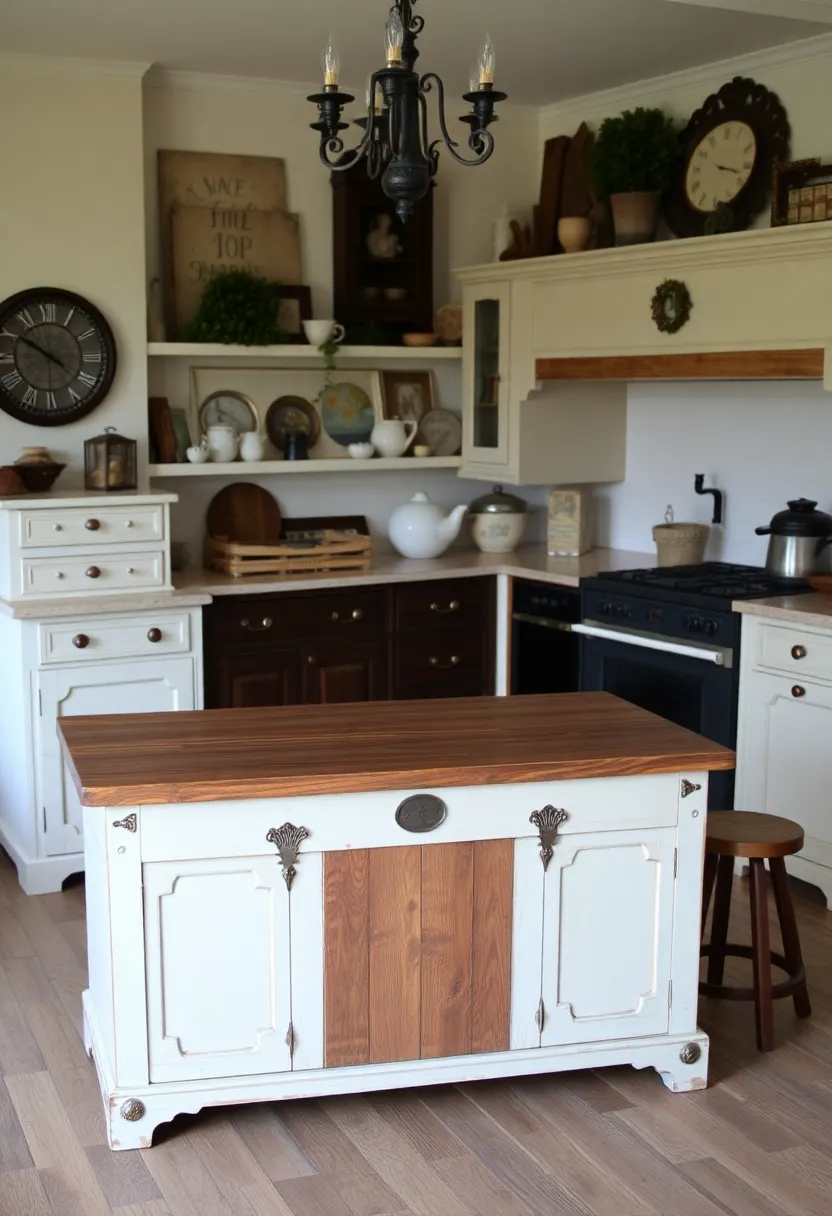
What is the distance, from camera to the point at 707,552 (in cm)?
533

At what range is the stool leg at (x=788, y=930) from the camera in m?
3.44

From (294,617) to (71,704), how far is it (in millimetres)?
871

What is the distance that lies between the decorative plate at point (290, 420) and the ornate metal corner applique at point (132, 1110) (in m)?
3.00

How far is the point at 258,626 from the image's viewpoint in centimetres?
495

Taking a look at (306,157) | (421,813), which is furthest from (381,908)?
(306,157)

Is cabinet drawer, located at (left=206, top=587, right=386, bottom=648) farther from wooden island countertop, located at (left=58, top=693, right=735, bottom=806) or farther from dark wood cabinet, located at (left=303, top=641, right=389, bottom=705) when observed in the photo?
wooden island countertop, located at (left=58, top=693, right=735, bottom=806)

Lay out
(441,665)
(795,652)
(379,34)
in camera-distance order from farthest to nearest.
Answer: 1. (441,665)
2. (379,34)
3. (795,652)

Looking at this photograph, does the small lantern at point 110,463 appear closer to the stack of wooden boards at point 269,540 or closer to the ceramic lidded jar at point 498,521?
the stack of wooden boards at point 269,540

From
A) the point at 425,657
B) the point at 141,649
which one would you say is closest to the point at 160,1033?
the point at 141,649

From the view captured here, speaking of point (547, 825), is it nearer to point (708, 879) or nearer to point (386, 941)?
point (386, 941)

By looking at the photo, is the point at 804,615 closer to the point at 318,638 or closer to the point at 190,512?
the point at 318,638

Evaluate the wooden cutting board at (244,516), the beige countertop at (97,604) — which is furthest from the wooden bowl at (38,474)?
the wooden cutting board at (244,516)

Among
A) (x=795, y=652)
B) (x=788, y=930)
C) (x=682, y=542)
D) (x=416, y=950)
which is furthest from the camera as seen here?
(x=682, y=542)

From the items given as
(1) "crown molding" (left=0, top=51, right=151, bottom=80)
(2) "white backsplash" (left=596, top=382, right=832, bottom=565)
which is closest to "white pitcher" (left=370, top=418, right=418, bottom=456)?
(2) "white backsplash" (left=596, top=382, right=832, bottom=565)
